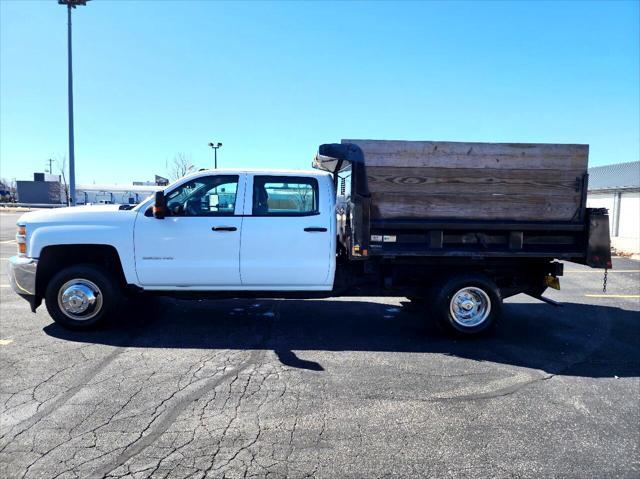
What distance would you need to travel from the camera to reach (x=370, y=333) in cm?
568

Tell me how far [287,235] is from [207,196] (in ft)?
3.64

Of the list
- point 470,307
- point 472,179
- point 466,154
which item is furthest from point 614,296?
point 466,154

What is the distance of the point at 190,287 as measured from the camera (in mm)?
5488

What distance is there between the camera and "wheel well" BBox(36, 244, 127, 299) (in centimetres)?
543

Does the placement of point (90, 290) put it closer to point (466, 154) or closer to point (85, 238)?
point (85, 238)

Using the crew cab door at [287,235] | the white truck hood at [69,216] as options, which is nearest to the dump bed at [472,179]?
the crew cab door at [287,235]

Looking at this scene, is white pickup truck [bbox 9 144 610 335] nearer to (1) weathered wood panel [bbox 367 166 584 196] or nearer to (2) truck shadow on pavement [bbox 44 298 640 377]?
(1) weathered wood panel [bbox 367 166 584 196]

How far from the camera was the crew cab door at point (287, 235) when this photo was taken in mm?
5410

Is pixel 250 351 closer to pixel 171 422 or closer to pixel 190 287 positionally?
pixel 190 287

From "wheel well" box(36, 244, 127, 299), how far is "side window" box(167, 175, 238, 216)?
1.03 metres

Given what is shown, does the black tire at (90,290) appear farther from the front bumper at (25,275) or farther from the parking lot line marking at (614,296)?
the parking lot line marking at (614,296)

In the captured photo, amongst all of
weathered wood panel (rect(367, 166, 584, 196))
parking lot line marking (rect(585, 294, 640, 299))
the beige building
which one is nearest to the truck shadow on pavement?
parking lot line marking (rect(585, 294, 640, 299))

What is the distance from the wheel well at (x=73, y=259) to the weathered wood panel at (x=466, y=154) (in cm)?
334

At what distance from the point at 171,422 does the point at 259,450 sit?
2.52 ft
